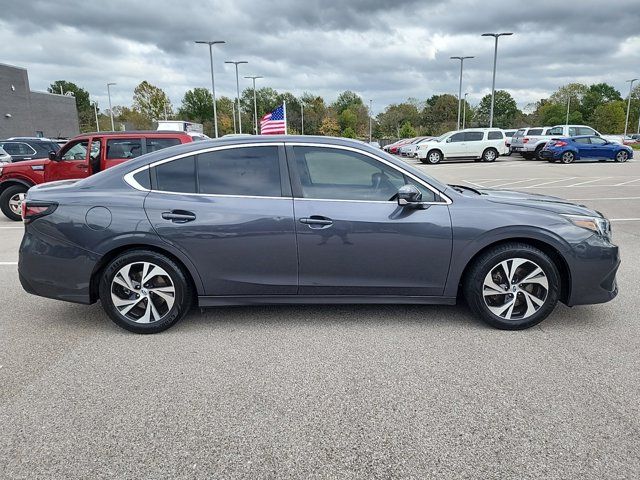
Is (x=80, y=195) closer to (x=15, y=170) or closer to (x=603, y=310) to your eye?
(x=603, y=310)

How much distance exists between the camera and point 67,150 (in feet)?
30.2

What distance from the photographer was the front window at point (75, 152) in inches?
359

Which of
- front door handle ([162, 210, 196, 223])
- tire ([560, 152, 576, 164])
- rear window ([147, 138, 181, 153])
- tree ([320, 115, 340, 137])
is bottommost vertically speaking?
tire ([560, 152, 576, 164])

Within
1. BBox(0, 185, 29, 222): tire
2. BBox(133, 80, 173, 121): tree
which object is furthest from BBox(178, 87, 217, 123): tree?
BBox(0, 185, 29, 222): tire

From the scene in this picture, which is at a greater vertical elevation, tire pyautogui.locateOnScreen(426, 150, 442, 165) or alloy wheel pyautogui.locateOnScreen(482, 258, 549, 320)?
tire pyautogui.locateOnScreen(426, 150, 442, 165)

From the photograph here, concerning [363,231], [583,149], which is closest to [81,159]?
[363,231]

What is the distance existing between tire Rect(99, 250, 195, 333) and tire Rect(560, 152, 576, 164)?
80.7 ft

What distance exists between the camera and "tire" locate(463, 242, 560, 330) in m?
3.67

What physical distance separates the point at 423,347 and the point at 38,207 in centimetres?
329

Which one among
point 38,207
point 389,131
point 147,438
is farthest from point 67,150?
point 389,131

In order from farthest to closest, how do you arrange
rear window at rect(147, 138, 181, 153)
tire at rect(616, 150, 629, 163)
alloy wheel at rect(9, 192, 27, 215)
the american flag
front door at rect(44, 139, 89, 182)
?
tire at rect(616, 150, 629, 163)
the american flag
alloy wheel at rect(9, 192, 27, 215)
front door at rect(44, 139, 89, 182)
rear window at rect(147, 138, 181, 153)

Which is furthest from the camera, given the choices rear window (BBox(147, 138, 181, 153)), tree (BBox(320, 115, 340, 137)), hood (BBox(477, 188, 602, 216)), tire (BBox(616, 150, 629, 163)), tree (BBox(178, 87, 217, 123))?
tree (BBox(178, 87, 217, 123))

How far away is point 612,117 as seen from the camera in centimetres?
8012

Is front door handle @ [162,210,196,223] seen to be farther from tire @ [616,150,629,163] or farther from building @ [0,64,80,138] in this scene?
building @ [0,64,80,138]
